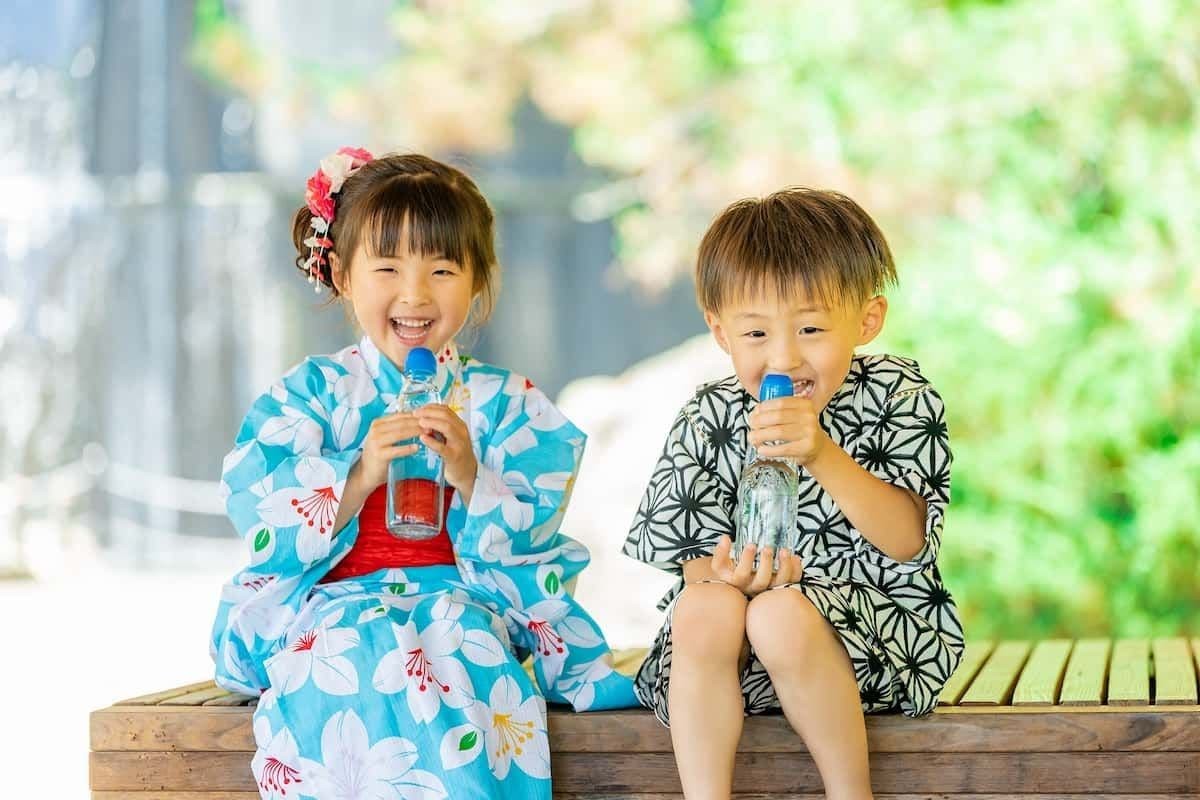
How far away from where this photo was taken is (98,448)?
637 cm

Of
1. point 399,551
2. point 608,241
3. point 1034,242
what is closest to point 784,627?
point 399,551

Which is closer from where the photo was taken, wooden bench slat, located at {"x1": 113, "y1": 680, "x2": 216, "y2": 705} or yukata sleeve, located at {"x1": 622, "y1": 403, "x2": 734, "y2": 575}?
yukata sleeve, located at {"x1": 622, "y1": 403, "x2": 734, "y2": 575}

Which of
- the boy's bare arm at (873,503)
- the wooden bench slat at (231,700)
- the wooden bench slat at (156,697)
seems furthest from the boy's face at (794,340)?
the wooden bench slat at (156,697)

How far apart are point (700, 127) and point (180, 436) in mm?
2421

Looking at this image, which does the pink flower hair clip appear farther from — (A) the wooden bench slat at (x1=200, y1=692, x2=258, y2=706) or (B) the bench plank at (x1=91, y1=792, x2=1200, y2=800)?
(B) the bench plank at (x1=91, y1=792, x2=1200, y2=800)

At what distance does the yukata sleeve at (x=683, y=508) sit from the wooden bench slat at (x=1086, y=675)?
571 millimetres

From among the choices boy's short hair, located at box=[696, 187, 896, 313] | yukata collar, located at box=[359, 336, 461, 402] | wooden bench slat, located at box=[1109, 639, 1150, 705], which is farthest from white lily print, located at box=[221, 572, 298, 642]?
wooden bench slat, located at box=[1109, 639, 1150, 705]

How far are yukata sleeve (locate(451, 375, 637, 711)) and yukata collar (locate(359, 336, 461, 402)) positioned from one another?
0.09 metres

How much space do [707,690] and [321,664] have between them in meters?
0.57

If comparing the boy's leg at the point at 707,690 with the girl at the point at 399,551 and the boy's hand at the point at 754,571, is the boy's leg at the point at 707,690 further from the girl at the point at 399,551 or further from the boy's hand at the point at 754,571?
the girl at the point at 399,551

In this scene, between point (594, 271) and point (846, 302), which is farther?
point (594, 271)

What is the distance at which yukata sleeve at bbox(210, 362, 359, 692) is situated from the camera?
2.31 meters

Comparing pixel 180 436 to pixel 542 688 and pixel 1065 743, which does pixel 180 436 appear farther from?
pixel 1065 743

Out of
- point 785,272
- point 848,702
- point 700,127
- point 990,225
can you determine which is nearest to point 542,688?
point 848,702
